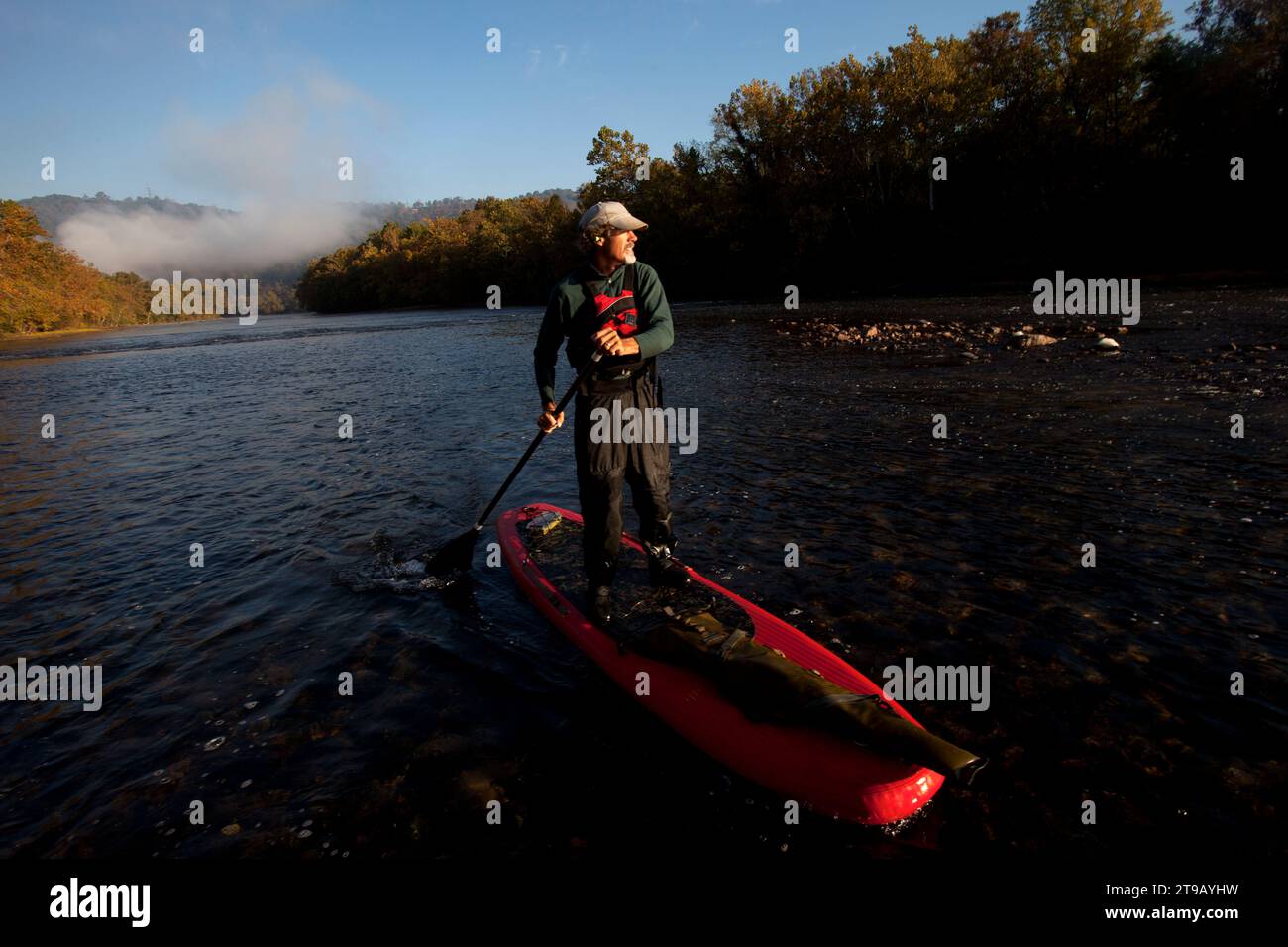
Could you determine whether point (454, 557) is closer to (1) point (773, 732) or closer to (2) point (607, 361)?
(2) point (607, 361)

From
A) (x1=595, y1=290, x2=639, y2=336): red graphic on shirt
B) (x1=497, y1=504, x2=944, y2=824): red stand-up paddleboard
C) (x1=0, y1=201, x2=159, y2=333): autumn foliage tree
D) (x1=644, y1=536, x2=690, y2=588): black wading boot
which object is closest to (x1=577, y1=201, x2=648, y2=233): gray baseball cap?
(x1=595, y1=290, x2=639, y2=336): red graphic on shirt

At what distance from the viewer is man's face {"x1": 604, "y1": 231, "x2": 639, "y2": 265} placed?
540cm

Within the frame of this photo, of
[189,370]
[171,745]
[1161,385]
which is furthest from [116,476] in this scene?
[189,370]

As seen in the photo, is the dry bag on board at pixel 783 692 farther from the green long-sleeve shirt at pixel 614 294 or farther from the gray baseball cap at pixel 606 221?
the gray baseball cap at pixel 606 221

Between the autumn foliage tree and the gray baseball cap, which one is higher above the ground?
the autumn foliage tree

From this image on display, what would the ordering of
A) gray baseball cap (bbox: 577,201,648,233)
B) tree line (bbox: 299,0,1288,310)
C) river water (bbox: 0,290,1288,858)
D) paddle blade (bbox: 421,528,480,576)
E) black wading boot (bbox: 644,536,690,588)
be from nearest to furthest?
1. river water (bbox: 0,290,1288,858)
2. gray baseball cap (bbox: 577,201,648,233)
3. black wading boot (bbox: 644,536,690,588)
4. paddle blade (bbox: 421,528,480,576)
5. tree line (bbox: 299,0,1288,310)

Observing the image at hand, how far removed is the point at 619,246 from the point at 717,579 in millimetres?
3608

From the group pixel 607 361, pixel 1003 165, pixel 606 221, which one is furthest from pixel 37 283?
pixel 607 361

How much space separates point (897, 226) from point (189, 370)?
57392 millimetres

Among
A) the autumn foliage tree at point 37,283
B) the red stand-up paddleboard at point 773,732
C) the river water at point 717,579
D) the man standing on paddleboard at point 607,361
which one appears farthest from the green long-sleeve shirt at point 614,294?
the autumn foliage tree at point 37,283

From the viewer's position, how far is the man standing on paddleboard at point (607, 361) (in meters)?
5.42

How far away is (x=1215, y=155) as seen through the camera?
42.3 meters

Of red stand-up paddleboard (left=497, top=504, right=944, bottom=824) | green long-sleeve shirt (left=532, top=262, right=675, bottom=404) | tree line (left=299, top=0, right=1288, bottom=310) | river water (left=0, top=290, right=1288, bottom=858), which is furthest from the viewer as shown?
tree line (left=299, top=0, right=1288, bottom=310)

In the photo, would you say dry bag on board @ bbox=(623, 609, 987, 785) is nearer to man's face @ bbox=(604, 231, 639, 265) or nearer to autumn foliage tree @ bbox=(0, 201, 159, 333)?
man's face @ bbox=(604, 231, 639, 265)
